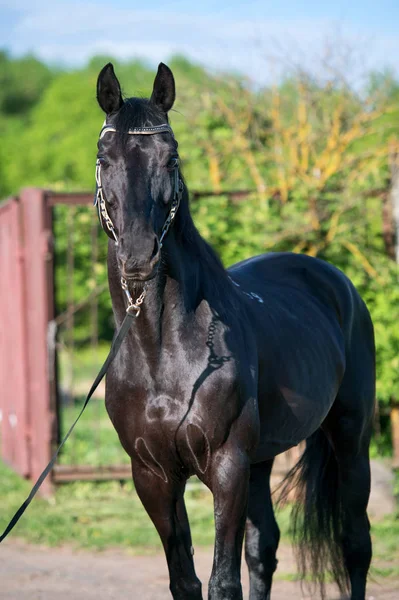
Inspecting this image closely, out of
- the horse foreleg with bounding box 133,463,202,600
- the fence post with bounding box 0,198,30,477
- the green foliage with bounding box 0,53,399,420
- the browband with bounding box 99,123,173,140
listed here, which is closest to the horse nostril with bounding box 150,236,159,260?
the browband with bounding box 99,123,173,140

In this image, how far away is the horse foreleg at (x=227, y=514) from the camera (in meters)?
3.00

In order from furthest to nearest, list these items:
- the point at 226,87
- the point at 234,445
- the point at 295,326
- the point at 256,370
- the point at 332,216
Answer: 1. the point at 226,87
2. the point at 332,216
3. the point at 295,326
4. the point at 256,370
5. the point at 234,445

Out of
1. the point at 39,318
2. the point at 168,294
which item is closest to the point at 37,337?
the point at 39,318

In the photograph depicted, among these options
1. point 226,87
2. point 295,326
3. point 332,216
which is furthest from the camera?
point 226,87

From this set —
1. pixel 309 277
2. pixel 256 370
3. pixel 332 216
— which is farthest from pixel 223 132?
pixel 256 370

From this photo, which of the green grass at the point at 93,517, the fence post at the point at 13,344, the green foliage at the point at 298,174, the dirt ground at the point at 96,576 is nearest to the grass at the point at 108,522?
the green grass at the point at 93,517

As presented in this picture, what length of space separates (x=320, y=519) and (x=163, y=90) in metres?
2.33

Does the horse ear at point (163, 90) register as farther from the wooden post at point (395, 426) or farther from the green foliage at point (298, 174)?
the wooden post at point (395, 426)

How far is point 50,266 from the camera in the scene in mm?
6969

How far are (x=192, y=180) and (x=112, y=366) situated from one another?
16.2 feet

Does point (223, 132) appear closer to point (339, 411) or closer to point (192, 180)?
point (192, 180)

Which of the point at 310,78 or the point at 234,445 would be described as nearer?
the point at 234,445

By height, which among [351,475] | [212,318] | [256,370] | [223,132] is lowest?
[351,475]

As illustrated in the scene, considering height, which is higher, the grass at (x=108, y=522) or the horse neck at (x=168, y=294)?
the horse neck at (x=168, y=294)
